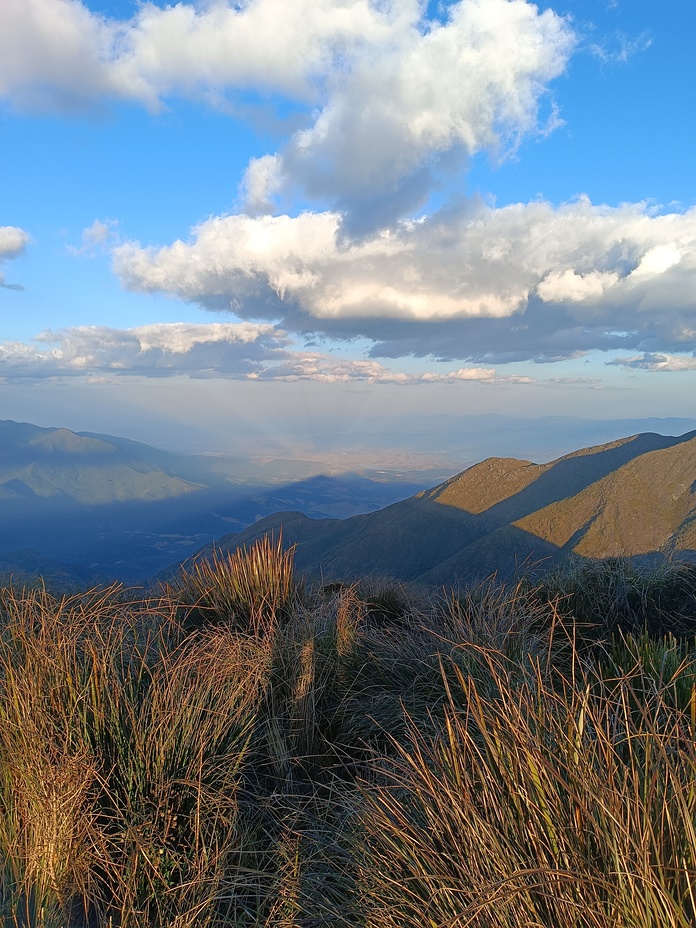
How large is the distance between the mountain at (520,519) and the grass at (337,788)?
4836cm

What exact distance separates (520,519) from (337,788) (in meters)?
75.8

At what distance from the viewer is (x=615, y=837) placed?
6.28 feet

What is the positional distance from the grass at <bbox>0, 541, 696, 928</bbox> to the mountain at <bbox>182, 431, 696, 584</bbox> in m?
48.4

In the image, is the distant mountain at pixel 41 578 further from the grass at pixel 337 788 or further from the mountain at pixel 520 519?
the mountain at pixel 520 519

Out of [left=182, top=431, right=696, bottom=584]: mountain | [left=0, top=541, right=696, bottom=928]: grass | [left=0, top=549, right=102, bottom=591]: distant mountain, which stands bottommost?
[left=182, top=431, right=696, bottom=584]: mountain

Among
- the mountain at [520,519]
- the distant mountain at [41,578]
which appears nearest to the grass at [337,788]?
the distant mountain at [41,578]

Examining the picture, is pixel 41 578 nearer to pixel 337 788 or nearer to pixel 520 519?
pixel 337 788

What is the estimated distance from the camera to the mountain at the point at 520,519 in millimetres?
66688

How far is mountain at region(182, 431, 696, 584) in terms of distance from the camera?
66688 millimetres

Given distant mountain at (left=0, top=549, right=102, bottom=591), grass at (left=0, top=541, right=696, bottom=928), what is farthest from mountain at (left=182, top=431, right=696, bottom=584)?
grass at (left=0, top=541, right=696, bottom=928)

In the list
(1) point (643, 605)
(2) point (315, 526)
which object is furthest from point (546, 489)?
(1) point (643, 605)

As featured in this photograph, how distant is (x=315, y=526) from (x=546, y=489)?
36.5 metres

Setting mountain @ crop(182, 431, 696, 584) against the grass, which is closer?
the grass

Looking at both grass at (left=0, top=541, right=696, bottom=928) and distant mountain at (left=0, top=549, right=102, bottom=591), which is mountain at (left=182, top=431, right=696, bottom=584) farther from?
grass at (left=0, top=541, right=696, bottom=928)
